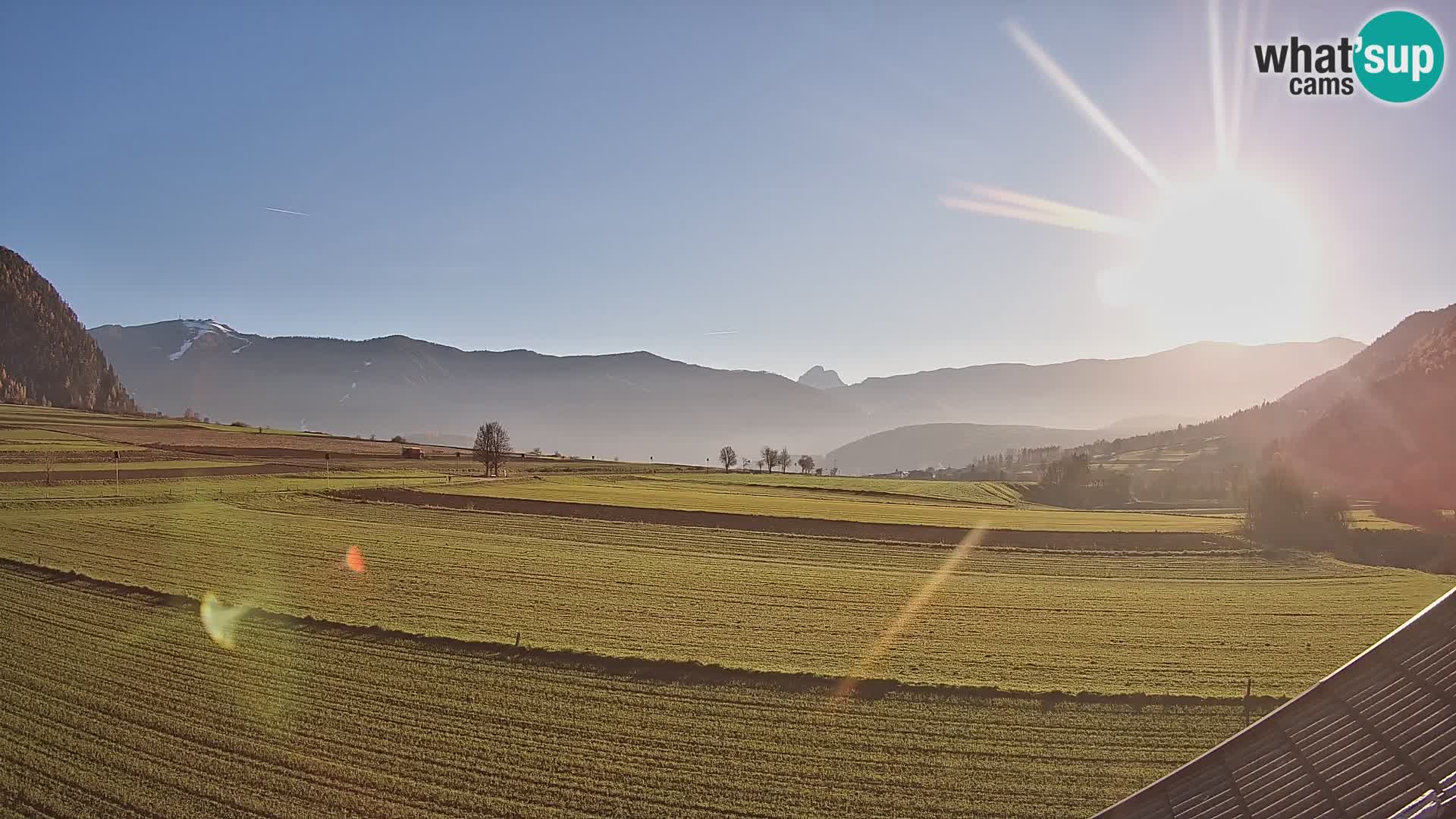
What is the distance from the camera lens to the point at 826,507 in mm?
73938

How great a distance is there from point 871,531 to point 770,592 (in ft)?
81.6

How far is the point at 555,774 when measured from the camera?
50.9 ft

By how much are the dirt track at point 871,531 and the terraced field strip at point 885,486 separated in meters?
36.6

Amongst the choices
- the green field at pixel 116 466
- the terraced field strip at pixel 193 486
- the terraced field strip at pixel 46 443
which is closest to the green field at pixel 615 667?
the terraced field strip at pixel 193 486

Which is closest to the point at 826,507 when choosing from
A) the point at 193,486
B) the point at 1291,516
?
the point at 1291,516

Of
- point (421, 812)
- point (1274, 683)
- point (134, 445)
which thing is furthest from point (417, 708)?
point (134, 445)

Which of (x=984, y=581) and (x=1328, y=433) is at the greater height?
(x=1328, y=433)

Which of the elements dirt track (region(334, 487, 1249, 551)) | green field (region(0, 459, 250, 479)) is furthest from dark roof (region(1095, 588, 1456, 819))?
green field (region(0, 459, 250, 479))

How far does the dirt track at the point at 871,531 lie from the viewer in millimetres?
57156

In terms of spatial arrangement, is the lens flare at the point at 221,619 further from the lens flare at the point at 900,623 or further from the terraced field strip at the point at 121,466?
the terraced field strip at the point at 121,466

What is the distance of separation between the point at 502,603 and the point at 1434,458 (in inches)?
4599

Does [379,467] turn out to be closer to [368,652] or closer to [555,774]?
[368,652]

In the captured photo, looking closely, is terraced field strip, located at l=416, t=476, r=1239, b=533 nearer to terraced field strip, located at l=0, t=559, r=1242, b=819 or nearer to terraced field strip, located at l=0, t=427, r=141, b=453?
terraced field strip, located at l=0, t=559, r=1242, b=819

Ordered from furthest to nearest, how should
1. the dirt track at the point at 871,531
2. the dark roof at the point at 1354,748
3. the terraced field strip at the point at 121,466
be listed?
1. the terraced field strip at the point at 121,466
2. the dirt track at the point at 871,531
3. the dark roof at the point at 1354,748
